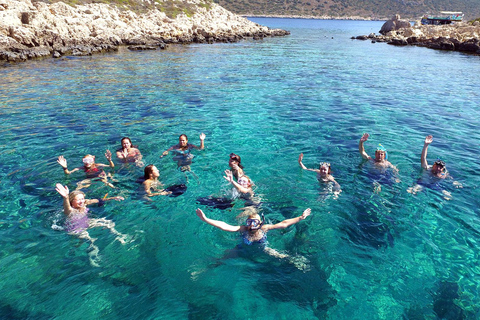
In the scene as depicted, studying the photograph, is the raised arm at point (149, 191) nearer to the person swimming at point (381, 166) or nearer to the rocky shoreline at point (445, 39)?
the person swimming at point (381, 166)

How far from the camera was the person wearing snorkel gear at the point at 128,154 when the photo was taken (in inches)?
448

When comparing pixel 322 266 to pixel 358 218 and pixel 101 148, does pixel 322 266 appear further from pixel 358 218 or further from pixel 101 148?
pixel 101 148

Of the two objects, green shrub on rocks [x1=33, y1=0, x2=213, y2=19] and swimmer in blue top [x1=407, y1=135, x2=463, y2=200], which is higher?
green shrub on rocks [x1=33, y1=0, x2=213, y2=19]

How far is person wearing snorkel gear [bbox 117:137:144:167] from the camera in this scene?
1139 centimetres

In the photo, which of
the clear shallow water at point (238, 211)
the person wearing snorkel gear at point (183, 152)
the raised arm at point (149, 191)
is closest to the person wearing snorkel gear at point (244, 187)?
the clear shallow water at point (238, 211)

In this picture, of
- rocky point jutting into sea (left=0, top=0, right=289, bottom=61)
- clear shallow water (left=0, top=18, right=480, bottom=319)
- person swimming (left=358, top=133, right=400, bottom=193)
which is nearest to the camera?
clear shallow water (left=0, top=18, right=480, bottom=319)

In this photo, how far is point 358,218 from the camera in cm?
862

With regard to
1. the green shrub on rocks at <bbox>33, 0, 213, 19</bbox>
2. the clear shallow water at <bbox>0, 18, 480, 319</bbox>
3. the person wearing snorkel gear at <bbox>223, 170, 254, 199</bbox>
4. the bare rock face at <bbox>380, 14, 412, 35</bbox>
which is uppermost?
the green shrub on rocks at <bbox>33, 0, 213, 19</bbox>

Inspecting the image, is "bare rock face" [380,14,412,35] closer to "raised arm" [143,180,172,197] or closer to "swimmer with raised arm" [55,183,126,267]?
"raised arm" [143,180,172,197]

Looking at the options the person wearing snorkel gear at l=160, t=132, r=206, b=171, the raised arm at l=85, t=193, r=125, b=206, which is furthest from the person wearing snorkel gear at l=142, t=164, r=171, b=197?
the person wearing snorkel gear at l=160, t=132, r=206, b=171

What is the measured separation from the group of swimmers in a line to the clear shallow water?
1.04 ft

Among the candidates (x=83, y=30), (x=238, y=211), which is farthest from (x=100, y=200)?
(x=83, y=30)

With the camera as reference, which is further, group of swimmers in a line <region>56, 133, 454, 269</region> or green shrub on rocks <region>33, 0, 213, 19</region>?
green shrub on rocks <region>33, 0, 213, 19</region>

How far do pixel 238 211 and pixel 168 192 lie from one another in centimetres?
255
